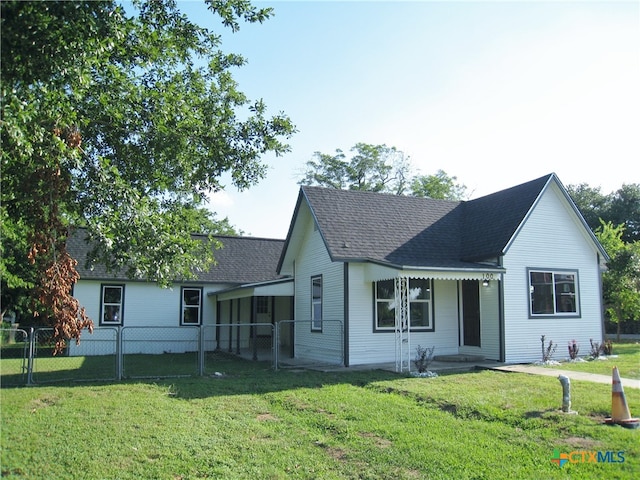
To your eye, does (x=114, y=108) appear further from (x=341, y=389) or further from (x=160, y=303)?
(x=160, y=303)

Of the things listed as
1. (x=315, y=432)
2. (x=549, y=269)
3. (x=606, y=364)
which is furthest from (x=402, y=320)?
(x=315, y=432)

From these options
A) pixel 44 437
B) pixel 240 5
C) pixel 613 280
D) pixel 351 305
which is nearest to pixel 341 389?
pixel 351 305

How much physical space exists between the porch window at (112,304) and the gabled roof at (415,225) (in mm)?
7678

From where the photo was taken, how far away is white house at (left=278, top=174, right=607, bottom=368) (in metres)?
15.4

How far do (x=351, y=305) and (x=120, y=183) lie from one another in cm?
848

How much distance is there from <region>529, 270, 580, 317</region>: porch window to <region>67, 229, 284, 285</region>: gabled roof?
1188cm

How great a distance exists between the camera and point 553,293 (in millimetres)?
16500

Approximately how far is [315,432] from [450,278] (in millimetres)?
7918

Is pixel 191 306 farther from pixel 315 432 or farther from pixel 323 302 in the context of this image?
pixel 315 432

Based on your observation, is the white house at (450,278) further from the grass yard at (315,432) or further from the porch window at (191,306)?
the porch window at (191,306)

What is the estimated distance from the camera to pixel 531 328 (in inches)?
622

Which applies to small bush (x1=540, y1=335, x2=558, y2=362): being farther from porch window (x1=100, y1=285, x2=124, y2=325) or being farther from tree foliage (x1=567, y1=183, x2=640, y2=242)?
tree foliage (x1=567, y1=183, x2=640, y2=242)

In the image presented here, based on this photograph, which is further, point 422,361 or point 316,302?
point 316,302

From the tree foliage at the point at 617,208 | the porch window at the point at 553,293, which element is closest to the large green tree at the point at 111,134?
the porch window at the point at 553,293
